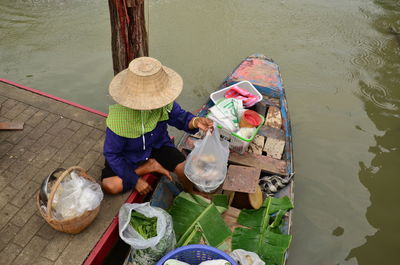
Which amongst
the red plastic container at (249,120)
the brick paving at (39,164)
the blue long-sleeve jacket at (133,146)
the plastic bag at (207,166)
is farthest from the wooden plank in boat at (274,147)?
the brick paving at (39,164)

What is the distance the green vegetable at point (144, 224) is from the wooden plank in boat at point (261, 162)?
124 cm

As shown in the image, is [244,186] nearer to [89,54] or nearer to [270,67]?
[270,67]

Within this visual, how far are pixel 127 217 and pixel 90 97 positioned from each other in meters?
3.19

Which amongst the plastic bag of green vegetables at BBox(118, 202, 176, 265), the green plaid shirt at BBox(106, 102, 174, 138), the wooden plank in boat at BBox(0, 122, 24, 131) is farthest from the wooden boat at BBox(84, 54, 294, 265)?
the wooden plank in boat at BBox(0, 122, 24, 131)

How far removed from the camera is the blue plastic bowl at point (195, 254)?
2424mm

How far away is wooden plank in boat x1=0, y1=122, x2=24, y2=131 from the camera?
3.64 meters

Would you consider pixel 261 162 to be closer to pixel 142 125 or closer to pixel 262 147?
pixel 262 147

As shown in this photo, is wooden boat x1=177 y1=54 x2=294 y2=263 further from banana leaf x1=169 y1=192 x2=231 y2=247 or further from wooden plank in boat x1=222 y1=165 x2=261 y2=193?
banana leaf x1=169 y1=192 x2=231 y2=247

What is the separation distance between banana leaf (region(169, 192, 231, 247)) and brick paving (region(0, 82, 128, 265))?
0.58 meters

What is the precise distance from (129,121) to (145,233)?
3.14 ft

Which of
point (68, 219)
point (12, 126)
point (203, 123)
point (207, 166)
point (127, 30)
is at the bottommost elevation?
point (12, 126)

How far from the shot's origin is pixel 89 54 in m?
6.12

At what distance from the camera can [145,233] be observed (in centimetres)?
262

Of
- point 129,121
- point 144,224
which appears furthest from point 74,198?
point 129,121
